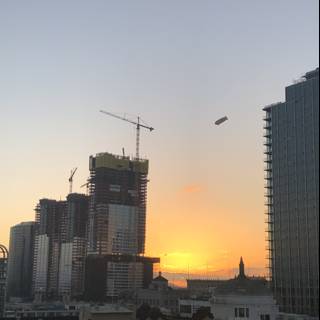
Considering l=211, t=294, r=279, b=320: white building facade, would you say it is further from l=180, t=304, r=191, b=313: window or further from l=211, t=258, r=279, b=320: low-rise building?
l=180, t=304, r=191, b=313: window

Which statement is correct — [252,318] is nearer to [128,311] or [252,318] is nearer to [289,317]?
[289,317]

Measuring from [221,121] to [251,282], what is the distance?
3763cm

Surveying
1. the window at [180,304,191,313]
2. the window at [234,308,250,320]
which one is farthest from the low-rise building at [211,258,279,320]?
the window at [180,304,191,313]

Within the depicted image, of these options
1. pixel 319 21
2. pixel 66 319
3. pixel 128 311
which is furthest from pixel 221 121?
pixel 319 21

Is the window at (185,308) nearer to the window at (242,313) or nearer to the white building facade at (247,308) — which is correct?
the white building facade at (247,308)

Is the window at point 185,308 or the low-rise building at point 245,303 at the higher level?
the low-rise building at point 245,303

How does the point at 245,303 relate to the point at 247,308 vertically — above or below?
above

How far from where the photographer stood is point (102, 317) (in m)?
124

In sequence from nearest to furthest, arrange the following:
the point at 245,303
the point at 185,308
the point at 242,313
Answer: the point at 242,313
the point at 245,303
the point at 185,308

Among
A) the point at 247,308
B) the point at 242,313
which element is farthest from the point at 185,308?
the point at 247,308

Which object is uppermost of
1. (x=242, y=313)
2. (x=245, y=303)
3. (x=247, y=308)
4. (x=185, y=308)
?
(x=245, y=303)

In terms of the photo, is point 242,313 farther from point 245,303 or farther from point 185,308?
point 185,308

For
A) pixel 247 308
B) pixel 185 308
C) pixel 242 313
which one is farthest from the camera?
pixel 185 308

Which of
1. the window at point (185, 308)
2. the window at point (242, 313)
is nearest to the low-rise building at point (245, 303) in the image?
the window at point (242, 313)
